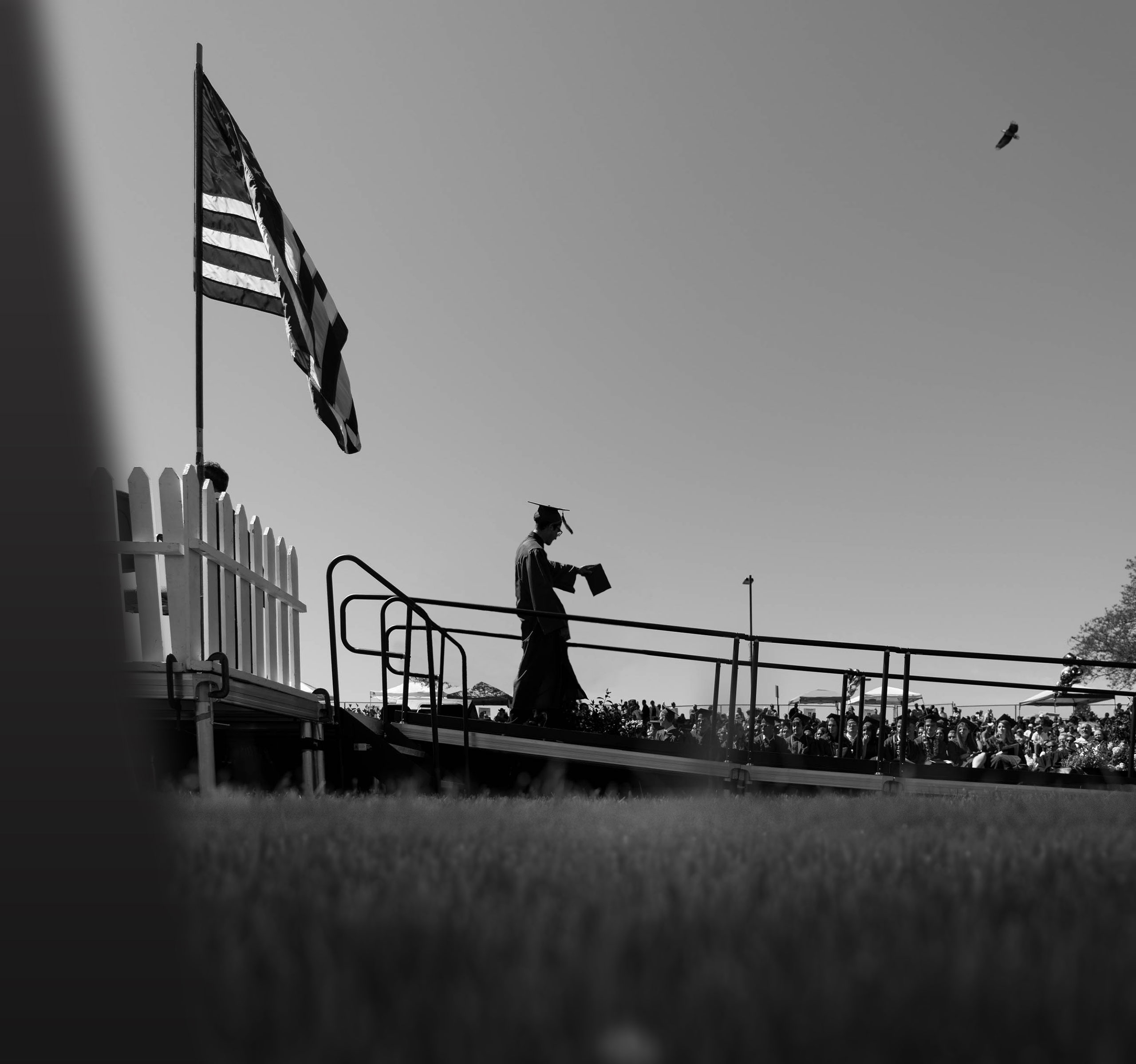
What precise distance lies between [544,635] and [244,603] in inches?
100

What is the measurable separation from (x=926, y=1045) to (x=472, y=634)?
29.4 ft

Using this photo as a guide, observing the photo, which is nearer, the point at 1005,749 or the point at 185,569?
the point at 185,569

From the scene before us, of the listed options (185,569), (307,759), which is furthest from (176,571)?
(307,759)

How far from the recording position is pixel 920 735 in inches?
648

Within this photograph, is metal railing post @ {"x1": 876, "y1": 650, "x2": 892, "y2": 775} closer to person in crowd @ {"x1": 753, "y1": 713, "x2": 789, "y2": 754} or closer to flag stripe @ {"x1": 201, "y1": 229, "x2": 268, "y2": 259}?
person in crowd @ {"x1": 753, "y1": 713, "x2": 789, "y2": 754}

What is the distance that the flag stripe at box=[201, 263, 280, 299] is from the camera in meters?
9.82

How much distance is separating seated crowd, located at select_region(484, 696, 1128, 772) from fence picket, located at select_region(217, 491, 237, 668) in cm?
381

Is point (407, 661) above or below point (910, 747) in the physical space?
above

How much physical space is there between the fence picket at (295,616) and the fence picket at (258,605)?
102 centimetres

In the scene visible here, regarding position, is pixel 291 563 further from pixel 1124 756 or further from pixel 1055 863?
pixel 1124 756

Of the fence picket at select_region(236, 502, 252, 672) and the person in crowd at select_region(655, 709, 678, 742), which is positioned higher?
the fence picket at select_region(236, 502, 252, 672)

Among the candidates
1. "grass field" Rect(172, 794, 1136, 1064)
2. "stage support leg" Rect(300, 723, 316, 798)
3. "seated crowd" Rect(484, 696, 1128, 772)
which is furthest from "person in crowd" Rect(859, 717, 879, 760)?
"grass field" Rect(172, 794, 1136, 1064)

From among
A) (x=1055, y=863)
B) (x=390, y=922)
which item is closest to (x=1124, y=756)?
(x=1055, y=863)

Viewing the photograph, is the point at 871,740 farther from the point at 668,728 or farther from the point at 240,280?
the point at 240,280
